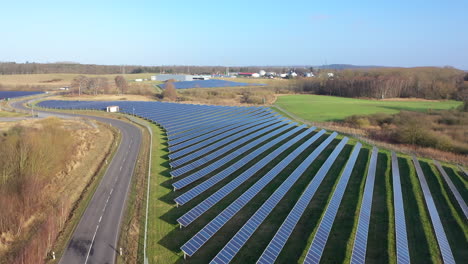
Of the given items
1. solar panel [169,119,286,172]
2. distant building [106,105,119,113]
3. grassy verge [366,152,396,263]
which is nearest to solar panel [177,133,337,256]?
grassy verge [366,152,396,263]

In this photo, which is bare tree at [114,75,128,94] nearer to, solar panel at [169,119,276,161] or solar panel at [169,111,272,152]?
solar panel at [169,111,272,152]

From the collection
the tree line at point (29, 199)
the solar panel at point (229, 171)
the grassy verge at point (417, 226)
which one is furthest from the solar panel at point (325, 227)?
the tree line at point (29, 199)

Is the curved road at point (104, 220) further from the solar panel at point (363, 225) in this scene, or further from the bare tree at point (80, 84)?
the bare tree at point (80, 84)

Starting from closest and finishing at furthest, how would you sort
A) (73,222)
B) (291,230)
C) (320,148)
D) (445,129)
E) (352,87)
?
1. (291,230)
2. (73,222)
3. (320,148)
4. (445,129)
5. (352,87)

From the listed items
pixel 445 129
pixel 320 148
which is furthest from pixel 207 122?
pixel 445 129

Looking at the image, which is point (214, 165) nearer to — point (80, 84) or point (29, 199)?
point (29, 199)

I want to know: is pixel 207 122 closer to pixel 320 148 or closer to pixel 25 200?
pixel 320 148
